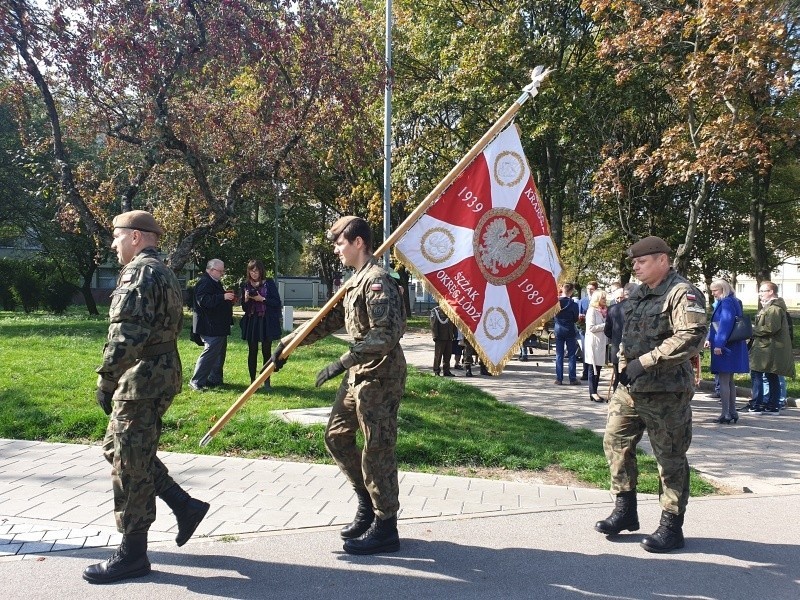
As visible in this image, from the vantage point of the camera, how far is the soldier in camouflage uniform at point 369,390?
3998 millimetres

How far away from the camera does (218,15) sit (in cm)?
796

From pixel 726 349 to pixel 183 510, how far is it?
25.4ft

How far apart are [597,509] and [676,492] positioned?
3.11 feet

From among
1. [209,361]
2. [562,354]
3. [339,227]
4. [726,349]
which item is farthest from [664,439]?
[562,354]

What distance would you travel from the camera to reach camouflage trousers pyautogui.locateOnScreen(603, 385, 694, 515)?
4.29m

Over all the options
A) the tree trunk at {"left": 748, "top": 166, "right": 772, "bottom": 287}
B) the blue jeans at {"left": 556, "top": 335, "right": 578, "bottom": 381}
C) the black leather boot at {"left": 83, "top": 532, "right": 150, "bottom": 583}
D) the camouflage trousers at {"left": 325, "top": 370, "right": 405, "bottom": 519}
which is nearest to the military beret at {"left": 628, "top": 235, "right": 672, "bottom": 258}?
the camouflage trousers at {"left": 325, "top": 370, "right": 405, "bottom": 519}

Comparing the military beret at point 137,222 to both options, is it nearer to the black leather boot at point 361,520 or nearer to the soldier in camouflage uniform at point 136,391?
the soldier in camouflage uniform at point 136,391

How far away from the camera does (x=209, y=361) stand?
29.6 ft

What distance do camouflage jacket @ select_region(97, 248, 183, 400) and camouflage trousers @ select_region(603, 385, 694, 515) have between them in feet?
9.40

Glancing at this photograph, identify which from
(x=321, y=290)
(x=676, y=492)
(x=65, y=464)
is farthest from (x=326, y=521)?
(x=321, y=290)

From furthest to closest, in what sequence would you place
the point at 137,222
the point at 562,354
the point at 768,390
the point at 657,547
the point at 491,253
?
the point at 562,354 < the point at 768,390 < the point at 491,253 < the point at 657,547 < the point at 137,222

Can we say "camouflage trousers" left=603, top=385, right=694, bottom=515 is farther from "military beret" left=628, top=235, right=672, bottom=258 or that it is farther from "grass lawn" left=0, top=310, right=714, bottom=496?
"grass lawn" left=0, top=310, right=714, bottom=496

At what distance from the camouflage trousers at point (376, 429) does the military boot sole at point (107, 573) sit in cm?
134

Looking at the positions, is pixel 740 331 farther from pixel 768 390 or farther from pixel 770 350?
pixel 768 390
